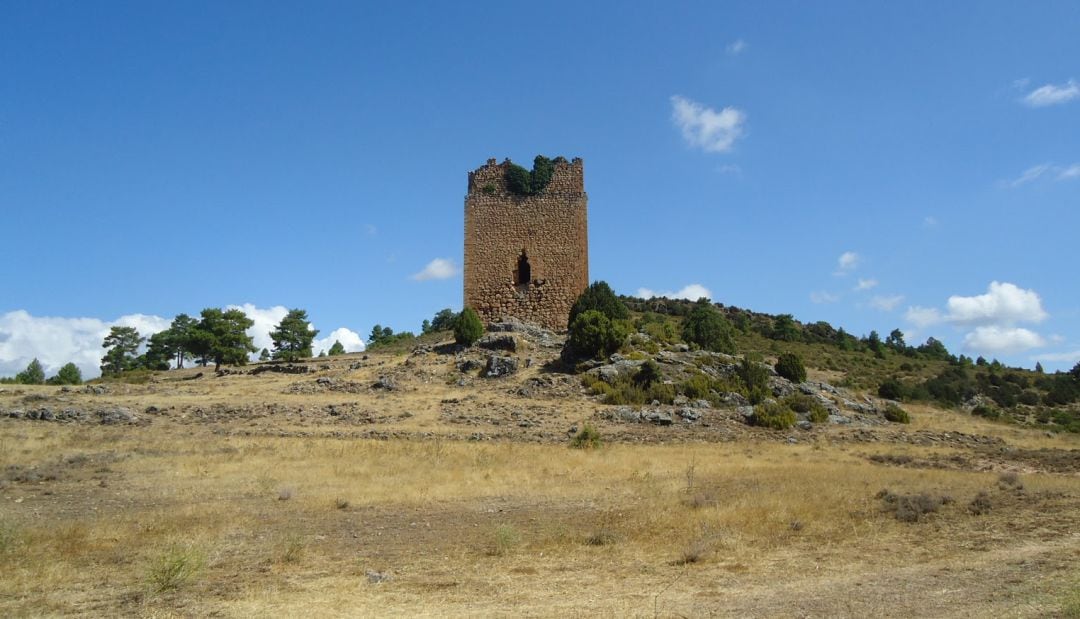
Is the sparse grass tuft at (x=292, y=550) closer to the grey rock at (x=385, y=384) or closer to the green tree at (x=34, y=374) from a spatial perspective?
the grey rock at (x=385, y=384)

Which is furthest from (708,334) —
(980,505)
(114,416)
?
(114,416)

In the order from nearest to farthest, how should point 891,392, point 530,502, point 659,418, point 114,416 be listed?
point 530,502 < point 114,416 < point 659,418 < point 891,392

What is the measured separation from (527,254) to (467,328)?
187 inches

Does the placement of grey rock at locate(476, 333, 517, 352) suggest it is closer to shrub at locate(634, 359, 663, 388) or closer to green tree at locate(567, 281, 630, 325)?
green tree at locate(567, 281, 630, 325)

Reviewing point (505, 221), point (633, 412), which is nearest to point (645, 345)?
point (633, 412)

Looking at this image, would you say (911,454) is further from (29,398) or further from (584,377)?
(29,398)

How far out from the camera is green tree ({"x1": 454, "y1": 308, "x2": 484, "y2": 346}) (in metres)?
30.3

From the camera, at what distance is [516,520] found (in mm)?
9852

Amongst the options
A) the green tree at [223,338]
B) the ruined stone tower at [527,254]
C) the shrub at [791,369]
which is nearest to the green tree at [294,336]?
the green tree at [223,338]

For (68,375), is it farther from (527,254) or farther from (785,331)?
(785,331)

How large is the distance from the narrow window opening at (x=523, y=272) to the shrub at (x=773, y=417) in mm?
14111

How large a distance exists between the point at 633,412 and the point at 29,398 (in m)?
18.4

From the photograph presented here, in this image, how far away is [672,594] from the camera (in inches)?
247

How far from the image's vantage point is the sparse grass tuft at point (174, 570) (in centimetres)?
650
